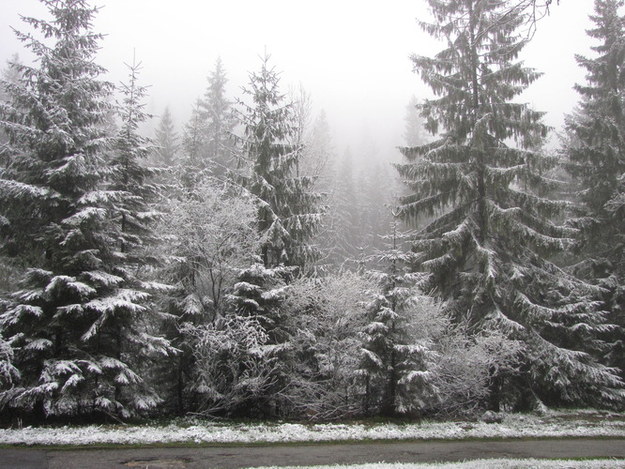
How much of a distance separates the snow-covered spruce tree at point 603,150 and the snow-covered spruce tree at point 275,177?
14.3 m

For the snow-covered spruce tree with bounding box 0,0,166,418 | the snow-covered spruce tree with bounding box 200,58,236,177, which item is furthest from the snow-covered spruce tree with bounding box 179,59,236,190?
the snow-covered spruce tree with bounding box 0,0,166,418

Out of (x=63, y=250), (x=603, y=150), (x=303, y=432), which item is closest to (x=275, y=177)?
(x=63, y=250)

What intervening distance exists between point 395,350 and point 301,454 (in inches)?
214

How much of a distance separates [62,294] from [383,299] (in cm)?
1052

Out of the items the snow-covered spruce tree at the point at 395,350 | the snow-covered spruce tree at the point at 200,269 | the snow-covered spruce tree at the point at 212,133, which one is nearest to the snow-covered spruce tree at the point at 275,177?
the snow-covered spruce tree at the point at 200,269

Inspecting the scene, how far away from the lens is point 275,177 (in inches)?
781

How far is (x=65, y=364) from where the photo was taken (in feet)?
38.4

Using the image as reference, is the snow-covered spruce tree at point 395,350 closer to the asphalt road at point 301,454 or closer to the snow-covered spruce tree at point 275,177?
the asphalt road at point 301,454

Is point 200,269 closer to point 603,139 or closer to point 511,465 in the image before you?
point 511,465

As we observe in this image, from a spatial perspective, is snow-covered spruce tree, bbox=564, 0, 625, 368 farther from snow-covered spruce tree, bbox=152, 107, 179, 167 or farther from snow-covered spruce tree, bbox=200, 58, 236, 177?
snow-covered spruce tree, bbox=152, 107, 179, 167

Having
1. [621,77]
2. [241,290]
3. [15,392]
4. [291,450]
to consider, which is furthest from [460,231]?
[15,392]

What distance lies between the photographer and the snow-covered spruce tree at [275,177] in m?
19.1

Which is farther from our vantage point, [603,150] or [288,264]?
[603,150]

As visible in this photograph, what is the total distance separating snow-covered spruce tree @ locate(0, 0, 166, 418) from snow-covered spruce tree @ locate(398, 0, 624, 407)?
41.5 ft
